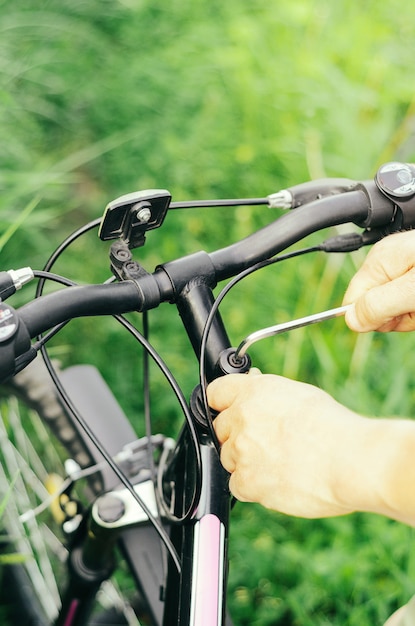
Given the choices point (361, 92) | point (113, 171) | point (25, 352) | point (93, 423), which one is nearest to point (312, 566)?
point (93, 423)

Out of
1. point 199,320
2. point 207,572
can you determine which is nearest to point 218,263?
point 199,320

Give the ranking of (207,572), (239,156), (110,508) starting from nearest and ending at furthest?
(207,572)
(110,508)
(239,156)

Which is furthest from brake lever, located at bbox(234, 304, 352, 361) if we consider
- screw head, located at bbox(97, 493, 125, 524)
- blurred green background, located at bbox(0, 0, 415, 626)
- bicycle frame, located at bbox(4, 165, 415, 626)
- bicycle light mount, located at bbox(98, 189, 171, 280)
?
blurred green background, located at bbox(0, 0, 415, 626)

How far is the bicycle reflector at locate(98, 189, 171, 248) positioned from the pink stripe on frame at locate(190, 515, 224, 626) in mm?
376

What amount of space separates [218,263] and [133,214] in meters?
0.13

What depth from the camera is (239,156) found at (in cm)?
273

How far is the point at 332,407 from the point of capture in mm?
751

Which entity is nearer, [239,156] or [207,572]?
[207,572]

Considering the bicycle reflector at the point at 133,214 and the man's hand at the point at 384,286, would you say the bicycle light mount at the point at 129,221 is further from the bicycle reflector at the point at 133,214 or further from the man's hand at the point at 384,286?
the man's hand at the point at 384,286

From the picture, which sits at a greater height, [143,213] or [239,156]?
[143,213]

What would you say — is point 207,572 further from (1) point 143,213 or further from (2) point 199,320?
(1) point 143,213

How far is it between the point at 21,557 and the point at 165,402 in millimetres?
753

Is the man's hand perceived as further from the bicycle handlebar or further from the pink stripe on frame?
the pink stripe on frame

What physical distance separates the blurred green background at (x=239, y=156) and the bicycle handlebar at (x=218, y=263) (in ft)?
3.38
